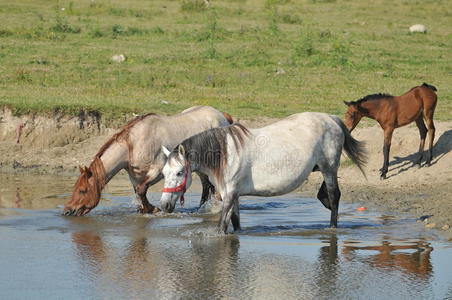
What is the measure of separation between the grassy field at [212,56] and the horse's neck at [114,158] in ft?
16.1

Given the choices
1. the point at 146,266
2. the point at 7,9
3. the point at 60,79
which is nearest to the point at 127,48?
the point at 60,79

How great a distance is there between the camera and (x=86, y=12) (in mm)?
32281

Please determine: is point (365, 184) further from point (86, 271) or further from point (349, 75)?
point (349, 75)

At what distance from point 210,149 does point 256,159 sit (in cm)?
58

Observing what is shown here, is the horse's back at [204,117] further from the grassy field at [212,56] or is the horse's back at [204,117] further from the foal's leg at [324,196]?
the grassy field at [212,56]

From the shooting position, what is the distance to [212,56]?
22547 mm

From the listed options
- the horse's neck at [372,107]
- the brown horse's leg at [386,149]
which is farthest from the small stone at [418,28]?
the brown horse's leg at [386,149]

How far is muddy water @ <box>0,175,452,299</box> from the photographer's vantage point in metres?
6.98

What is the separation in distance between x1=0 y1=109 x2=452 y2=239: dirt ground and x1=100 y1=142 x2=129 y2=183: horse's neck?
328 cm

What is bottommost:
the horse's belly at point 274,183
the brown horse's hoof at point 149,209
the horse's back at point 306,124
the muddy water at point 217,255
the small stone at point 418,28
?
the brown horse's hoof at point 149,209

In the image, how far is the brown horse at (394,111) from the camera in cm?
1352

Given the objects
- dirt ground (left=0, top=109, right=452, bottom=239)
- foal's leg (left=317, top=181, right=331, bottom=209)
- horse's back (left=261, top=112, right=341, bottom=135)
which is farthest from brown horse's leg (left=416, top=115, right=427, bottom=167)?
horse's back (left=261, top=112, right=341, bottom=135)

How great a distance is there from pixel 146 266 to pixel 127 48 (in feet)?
54.7

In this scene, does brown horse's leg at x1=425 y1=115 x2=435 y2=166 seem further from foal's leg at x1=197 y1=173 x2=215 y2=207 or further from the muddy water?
foal's leg at x1=197 y1=173 x2=215 y2=207
